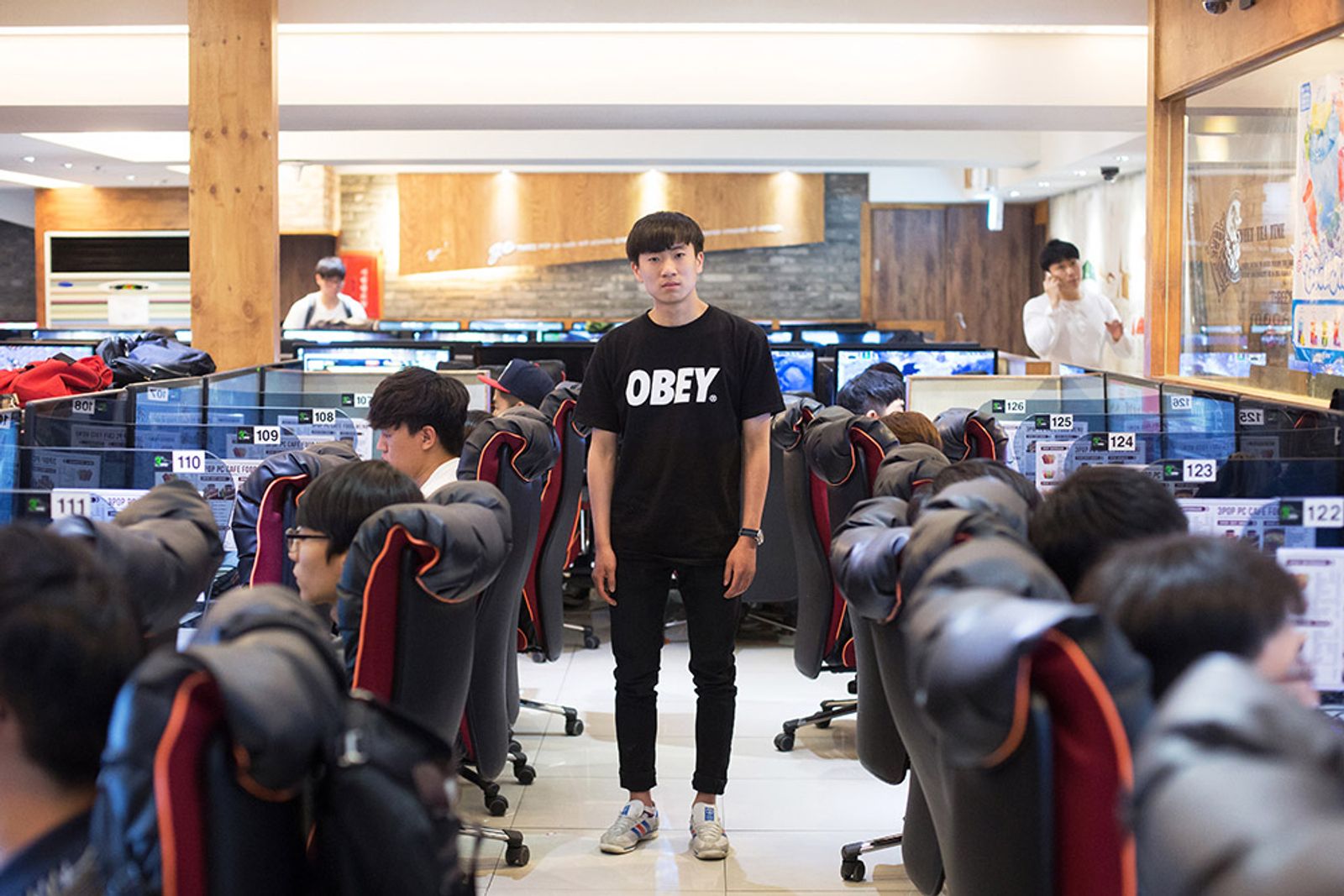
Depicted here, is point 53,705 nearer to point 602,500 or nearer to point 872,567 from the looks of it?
point 872,567

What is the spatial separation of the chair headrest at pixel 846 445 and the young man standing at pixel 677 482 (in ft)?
0.60

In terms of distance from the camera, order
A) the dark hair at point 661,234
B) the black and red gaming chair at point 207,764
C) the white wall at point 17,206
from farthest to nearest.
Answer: the white wall at point 17,206
the dark hair at point 661,234
the black and red gaming chair at point 207,764

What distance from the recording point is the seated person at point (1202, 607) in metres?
1.06

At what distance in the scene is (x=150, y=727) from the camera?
95 cm

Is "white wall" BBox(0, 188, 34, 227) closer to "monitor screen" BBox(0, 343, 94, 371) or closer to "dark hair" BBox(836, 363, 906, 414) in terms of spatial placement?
"monitor screen" BBox(0, 343, 94, 371)

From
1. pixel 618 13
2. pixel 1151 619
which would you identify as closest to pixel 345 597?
pixel 1151 619

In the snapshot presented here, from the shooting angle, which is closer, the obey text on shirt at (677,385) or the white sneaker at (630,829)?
the obey text on shirt at (677,385)

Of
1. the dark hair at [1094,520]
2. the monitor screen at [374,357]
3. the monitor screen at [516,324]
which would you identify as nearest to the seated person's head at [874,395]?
the monitor screen at [374,357]

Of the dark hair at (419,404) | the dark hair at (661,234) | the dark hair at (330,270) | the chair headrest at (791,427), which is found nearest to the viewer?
the dark hair at (419,404)

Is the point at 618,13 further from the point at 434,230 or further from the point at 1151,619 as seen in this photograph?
the point at 434,230

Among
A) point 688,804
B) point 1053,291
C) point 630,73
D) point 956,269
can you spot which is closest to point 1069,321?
point 1053,291

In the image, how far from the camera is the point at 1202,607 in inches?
42.1

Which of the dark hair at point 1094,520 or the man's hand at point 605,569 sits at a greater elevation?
the dark hair at point 1094,520

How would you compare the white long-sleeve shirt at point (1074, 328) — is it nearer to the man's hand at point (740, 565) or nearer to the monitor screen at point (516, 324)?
the man's hand at point (740, 565)
